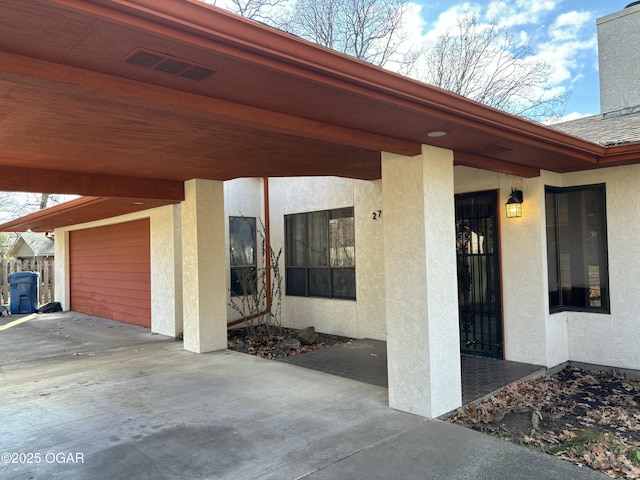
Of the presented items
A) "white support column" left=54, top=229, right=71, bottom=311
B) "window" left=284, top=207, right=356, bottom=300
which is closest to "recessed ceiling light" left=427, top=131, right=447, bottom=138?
"window" left=284, top=207, right=356, bottom=300

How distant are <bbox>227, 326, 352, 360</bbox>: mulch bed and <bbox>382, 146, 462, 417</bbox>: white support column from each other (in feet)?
9.97

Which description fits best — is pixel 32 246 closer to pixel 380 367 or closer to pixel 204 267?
pixel 204 267

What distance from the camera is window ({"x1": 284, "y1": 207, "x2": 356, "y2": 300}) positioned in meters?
8.83

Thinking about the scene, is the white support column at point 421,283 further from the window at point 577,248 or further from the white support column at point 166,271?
the white support column at point 166,271

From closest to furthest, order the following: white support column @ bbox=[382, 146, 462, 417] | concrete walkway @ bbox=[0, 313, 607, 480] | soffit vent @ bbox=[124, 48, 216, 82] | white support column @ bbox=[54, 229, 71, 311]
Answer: soffit vent @ bbox=[124, 48, 216, 82] → concrete walkway @ bbox=[0, 313, 607, 480] → white support column @ bbox=[382, 146, 462, 417] → white support column @ bbox=[54, 229, 71, 311]

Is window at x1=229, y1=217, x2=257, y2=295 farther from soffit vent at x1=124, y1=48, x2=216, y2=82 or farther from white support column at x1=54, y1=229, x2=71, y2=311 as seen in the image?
→ white support column at x1=54, y1=229, x2=71, y2=311

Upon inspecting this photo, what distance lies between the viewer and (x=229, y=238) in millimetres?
9891

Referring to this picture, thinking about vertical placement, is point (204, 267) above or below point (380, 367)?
above

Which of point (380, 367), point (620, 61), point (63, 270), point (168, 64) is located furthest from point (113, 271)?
point (620, 61)

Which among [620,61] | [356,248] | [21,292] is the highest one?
[620,61]

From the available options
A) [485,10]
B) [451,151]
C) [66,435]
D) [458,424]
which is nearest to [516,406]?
[458,424]

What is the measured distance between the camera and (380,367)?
20.6ft

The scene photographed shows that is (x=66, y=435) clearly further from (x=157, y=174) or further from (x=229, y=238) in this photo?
(x=229, y=238)

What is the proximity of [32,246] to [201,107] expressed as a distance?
22.8m
